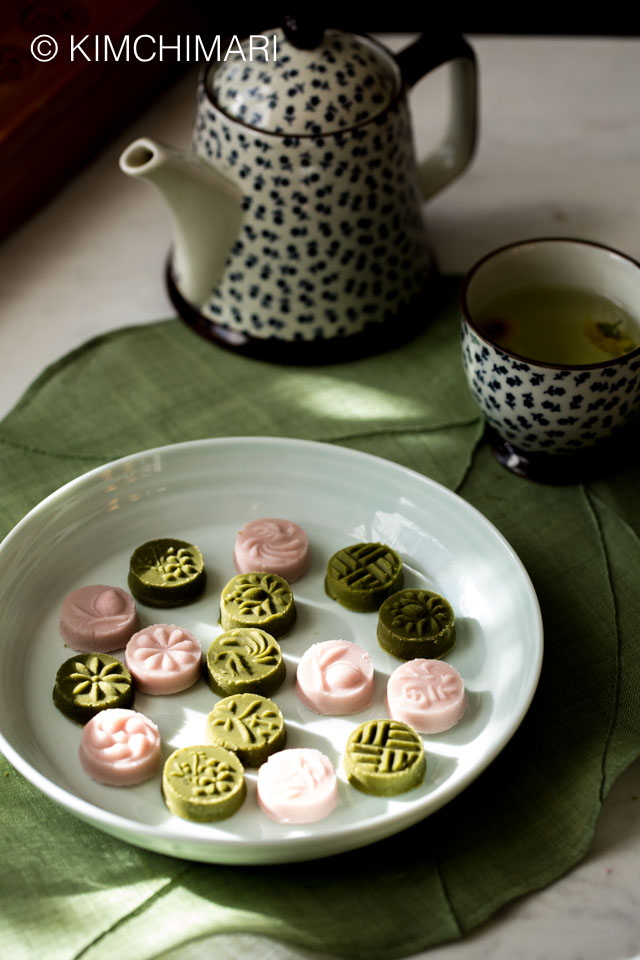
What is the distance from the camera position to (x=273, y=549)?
0.93 m

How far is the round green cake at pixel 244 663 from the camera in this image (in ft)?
2.72

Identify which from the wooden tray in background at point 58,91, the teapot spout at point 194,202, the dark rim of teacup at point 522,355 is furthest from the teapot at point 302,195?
the wooden tray in background at point 58,91

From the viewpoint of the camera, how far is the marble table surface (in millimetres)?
1230

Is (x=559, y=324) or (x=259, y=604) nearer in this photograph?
(x=259, y=604)

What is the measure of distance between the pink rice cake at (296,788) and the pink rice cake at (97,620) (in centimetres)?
17

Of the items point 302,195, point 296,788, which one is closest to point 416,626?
point 296,788

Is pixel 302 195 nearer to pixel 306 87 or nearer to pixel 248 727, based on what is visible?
pixel 306 87

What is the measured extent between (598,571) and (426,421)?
236 mm

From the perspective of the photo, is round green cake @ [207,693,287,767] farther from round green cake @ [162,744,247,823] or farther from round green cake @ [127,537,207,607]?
round green cake @ [127,537,207,607]

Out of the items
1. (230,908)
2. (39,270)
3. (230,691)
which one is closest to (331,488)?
(230,691)

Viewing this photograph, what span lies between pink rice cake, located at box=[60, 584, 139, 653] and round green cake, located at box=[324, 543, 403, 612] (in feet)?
0.55

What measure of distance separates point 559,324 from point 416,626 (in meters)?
0.36

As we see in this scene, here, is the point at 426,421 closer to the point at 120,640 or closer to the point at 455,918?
the point at 120,640

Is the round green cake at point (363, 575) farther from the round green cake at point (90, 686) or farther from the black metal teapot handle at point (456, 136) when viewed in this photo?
the black metal teapot handle at point (456, 136)
